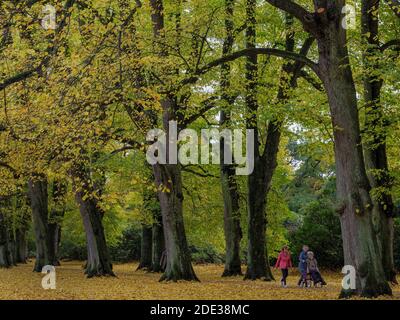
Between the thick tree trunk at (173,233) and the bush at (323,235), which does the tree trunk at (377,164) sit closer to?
the thick tree trunk at (173,233)

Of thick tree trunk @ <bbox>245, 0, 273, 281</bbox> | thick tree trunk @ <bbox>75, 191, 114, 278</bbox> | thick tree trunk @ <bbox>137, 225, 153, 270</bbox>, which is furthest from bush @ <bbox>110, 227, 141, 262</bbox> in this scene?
thick tree trunk @ <bbox>245, 0, 273, 281</bbox>

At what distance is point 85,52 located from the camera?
13977 millimetres

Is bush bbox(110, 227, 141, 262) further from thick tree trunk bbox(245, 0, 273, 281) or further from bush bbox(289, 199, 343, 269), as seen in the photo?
thick tree trunk bbox(245, 0, 273, 281)

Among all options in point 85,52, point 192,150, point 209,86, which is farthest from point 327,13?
point 192,150

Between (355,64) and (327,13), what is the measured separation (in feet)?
15.9

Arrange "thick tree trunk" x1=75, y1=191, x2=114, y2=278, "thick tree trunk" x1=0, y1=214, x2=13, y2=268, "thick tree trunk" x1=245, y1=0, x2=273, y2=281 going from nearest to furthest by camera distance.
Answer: "thick tree trunk" x1=245, y1=0, x2=273, y2=281, "thick tree trunk" x1=75, y1=191, x2=114, y2=278, "thick tree trunk" x1=0, y1=214, x2=13, y2=268

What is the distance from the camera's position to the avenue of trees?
1401cm

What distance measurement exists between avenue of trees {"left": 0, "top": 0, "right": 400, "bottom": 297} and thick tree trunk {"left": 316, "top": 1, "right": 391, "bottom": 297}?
0.03 meters

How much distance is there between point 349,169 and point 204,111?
11.0 meters

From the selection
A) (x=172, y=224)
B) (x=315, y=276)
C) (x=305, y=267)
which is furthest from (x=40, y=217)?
(x=315, y=276)

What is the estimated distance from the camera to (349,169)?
1397 cm

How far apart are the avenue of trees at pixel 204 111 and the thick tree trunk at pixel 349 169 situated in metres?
0.03

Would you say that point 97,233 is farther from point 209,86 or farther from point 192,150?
point 209,86

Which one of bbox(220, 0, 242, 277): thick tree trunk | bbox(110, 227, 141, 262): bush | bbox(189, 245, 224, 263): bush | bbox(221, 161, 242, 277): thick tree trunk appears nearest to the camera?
bbox(220, 0, 242, 277): thick tree trunk
